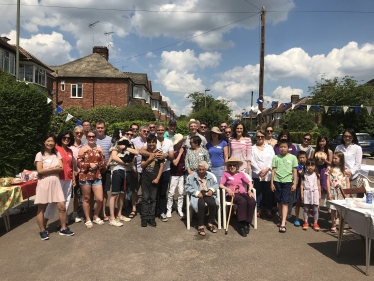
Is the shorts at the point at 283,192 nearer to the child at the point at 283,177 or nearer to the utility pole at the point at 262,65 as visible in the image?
the child at the point at 283,177

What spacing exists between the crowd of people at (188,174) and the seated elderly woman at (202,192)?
0.7 inches

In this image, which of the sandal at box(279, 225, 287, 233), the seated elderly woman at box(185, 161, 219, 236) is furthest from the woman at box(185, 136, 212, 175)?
the sandal at box(279, 225, 287, 233)

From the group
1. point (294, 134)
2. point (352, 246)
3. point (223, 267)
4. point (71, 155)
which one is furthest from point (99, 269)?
point (294, 134)

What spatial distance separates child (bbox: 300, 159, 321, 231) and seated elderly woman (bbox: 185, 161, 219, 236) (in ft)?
5.56

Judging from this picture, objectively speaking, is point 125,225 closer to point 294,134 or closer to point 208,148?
point 208,148

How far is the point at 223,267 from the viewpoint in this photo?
3.88m

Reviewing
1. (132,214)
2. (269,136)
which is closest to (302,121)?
(269,136)

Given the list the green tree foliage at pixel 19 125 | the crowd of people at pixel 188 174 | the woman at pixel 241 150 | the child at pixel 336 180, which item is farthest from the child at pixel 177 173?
the green tree foliage at pixel 19 125

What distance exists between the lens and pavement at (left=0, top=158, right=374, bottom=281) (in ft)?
12.1

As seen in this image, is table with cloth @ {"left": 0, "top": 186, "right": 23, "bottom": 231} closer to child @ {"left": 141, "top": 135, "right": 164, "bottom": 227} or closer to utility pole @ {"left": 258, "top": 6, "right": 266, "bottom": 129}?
child @ {"left": 141, "top": 135, "right": 164, "bottom": 227}

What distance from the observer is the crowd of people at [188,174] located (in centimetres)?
517

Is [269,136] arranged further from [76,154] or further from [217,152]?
[76,154]

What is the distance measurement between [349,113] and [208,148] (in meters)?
24.2

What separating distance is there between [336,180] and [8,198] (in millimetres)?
5912
